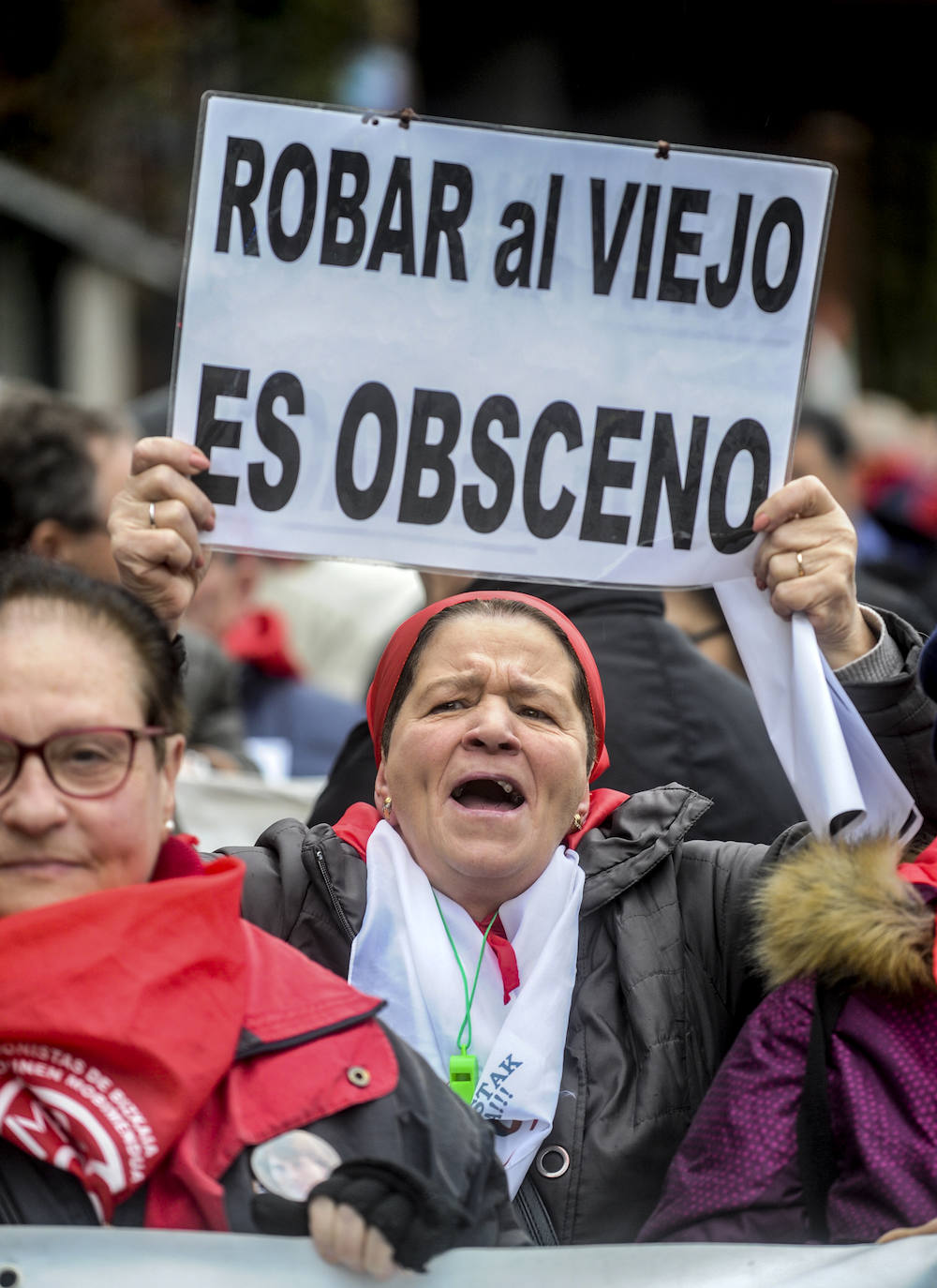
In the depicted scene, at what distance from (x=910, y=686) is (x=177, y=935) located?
1197 millimetres

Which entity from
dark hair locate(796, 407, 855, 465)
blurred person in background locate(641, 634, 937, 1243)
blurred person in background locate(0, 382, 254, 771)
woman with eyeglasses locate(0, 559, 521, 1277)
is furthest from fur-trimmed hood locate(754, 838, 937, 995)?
dark hair locate(796, 407, 855, 465)

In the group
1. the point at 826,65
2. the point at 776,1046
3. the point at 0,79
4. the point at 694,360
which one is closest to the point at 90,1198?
the point at 776,1046

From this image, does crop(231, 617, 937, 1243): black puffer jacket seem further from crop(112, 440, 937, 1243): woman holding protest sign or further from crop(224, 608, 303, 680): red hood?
crop(224, 608, 303, 680): red hood

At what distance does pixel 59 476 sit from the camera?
13.5 ft

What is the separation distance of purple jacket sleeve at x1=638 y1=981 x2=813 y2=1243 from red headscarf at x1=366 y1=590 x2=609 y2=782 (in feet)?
1.93

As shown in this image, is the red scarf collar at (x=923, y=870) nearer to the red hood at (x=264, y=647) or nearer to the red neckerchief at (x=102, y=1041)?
the red neckerchief at (x=102, y=1041)

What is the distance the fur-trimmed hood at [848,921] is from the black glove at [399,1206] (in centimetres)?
69

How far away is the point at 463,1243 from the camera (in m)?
1.96

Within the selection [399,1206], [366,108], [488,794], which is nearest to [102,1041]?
[399,1206]

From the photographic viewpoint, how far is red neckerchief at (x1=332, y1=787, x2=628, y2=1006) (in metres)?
2.61

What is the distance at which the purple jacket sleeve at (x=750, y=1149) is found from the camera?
224 centimetres

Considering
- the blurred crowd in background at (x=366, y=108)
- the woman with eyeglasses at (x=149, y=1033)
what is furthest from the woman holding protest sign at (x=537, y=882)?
the blurred crowd in background at (x=366, y=108)

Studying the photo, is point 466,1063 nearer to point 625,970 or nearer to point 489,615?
point 625,970

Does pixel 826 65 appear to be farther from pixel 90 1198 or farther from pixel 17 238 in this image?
pixel 17 238
